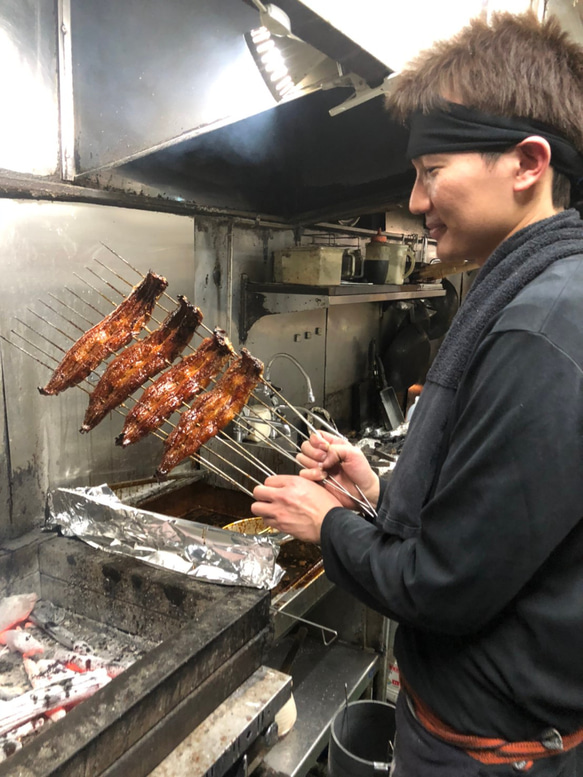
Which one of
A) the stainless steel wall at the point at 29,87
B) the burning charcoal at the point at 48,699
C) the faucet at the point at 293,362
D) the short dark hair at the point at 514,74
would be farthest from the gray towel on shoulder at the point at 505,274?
the faucet at the point at 293,362

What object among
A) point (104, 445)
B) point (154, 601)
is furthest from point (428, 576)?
point (104, 445)

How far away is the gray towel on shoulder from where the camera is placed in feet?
3.80

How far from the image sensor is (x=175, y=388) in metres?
2.12

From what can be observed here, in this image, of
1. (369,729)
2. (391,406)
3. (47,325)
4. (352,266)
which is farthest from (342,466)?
(391,406)

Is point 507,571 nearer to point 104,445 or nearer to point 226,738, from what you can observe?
point 226,738

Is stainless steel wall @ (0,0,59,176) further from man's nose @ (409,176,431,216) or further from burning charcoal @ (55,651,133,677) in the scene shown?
burning charcoal @ (55,651,133,677)

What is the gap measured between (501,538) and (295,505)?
637 millimetres

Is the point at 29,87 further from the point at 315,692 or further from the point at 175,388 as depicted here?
the point at 315,692

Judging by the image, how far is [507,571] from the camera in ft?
3.47

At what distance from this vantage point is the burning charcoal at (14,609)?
6.92 feet

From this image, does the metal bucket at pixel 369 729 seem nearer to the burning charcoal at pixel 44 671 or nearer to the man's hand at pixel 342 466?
the burning charcoal at pixel 44 671

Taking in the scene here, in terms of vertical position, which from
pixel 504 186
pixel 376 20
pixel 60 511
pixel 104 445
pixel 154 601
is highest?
pixel 376 20

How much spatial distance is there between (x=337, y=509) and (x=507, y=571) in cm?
51

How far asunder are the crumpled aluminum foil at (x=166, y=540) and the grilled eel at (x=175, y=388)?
0.42 m
